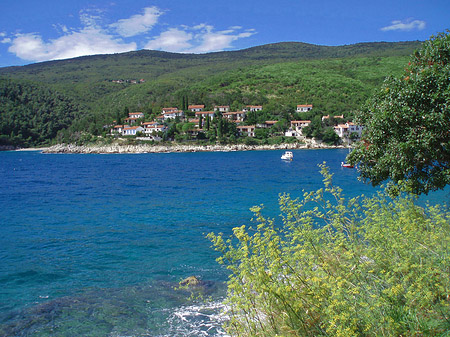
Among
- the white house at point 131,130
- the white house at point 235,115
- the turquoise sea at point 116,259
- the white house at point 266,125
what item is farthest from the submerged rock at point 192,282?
the white house at point 235,115

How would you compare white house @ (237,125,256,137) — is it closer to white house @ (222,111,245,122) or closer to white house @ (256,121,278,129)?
white house @ (256,121,278,129)

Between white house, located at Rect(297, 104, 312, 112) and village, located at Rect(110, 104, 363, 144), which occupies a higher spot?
white house, located at Rect(297, 104, 312, 112)

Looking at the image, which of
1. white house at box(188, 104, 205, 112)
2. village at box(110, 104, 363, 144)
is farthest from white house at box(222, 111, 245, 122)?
white house at box(188, 104, 205, 112)

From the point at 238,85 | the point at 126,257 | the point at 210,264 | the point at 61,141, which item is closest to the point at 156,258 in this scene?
the point at 126,257

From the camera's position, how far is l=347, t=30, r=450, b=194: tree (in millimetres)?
8859

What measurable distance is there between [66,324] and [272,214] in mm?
13108

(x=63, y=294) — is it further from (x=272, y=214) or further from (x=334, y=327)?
(x=272, y=214)

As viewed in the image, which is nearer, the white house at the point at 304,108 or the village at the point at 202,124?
the village at the point at 202,124

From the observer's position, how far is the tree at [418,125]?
8.86 meters

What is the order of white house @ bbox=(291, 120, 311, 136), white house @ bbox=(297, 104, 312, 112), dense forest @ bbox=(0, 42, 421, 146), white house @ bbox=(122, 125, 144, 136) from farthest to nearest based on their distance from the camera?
1. dense forest @ bbox=(0, 42, 421, 146)
2. white house @ bbox=(297, 104, 312, 112)
3. white house @ bbox=(122, 125, 144, 136)
4. white house @ bbox=(291, 120, 311, 136)

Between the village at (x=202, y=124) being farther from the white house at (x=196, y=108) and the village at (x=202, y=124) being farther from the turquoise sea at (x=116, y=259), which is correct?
the turquoise sea at (x=116, y=259)

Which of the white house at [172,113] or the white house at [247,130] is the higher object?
the white house at [172,113]

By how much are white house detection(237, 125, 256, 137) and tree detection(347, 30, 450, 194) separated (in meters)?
91.3

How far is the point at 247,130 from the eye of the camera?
339 feet
